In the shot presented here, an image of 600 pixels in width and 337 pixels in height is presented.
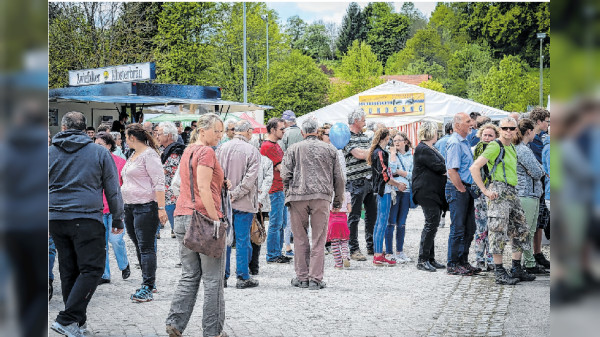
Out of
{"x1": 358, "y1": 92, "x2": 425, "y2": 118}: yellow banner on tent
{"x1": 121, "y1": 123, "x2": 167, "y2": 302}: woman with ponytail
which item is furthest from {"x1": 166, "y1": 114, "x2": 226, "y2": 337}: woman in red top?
{"x1": 358, "y1": 92, "x2": 425, "y2": 118}: yellow banner on tent

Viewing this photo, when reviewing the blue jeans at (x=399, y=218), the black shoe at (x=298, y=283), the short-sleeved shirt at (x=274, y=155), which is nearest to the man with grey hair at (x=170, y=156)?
the short-sleeved shirt at (x=274, y=155)

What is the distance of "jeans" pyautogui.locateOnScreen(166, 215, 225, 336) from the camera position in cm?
595

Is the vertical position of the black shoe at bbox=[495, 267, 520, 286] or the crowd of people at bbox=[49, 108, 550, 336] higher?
the crowd of people at bbox=[49, 108, 550, 336]

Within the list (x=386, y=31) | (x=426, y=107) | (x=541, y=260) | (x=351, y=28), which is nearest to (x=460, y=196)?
Answer: (x=541, y=260)

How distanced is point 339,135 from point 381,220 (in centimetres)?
137

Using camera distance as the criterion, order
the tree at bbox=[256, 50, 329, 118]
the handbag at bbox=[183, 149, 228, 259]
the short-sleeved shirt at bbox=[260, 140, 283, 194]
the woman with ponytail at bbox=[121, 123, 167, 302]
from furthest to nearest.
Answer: the tree at bbox=[256, 50, 329, 118]
the short-sleeved shirt at bbox=[260, 140, 283, 194]
the woman with ponytail at bbox=[121, 123, 167, 302]
the handbag at bbox=[183, 149, 228, 259]

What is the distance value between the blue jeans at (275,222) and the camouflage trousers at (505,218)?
10.3 ft

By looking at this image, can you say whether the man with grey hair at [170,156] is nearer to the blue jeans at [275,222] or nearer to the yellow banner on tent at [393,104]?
the blue jeans at [275,222]

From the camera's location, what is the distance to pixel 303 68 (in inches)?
2066

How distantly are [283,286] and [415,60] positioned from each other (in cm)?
8584

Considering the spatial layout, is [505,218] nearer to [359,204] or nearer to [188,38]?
[359,204]

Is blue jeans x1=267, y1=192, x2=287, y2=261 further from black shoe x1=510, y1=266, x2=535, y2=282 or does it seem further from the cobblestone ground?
black shoe x1=510, y1=266, x2=535, y2=282

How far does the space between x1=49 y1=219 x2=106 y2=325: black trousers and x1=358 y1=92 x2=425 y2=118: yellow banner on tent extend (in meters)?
22.7

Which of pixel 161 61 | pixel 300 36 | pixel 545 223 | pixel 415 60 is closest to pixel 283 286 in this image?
pixel 545 223
